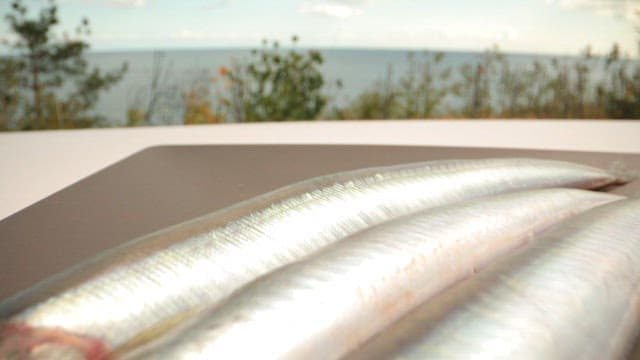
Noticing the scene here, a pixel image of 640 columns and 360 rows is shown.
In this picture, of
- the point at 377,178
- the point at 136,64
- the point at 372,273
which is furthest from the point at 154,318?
the point at 136,64

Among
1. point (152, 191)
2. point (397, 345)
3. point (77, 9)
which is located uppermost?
point (77, 9)

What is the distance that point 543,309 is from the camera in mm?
875

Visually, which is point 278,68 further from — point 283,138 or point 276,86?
point 283,138

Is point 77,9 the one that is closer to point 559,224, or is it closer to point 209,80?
point 209,80

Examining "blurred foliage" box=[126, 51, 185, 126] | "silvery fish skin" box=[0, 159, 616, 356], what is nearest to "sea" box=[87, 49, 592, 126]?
"blurred foliage" box=[126, 51, 185, 126]

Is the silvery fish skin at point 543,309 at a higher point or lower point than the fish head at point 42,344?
lower

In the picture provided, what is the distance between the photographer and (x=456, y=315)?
2.77 feet

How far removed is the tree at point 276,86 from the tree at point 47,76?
82cm

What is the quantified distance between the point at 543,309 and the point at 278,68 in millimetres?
4447

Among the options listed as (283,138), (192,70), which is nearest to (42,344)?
(283,138)

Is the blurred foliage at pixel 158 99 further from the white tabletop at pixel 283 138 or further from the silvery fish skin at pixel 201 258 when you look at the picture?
the silvery fish skin at pixel 201 258

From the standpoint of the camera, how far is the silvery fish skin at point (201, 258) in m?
0.80

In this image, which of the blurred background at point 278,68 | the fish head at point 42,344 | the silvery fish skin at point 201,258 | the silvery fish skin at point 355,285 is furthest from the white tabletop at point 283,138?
the fish head at point 42,344

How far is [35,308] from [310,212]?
0.46 meters
